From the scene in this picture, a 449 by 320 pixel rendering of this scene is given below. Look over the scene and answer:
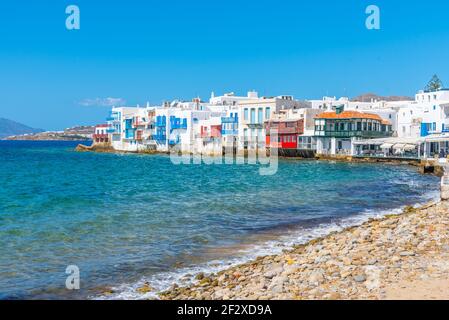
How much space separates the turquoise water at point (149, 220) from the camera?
40.7ft

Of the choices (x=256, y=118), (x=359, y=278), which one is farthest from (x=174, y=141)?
(x=359, y=278)

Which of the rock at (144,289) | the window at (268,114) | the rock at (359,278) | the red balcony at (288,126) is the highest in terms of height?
the window at (268,114)

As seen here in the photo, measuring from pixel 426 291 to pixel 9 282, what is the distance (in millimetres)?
8929

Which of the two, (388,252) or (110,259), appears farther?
A: (110,259)

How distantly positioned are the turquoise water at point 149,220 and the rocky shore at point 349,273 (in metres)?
2.02

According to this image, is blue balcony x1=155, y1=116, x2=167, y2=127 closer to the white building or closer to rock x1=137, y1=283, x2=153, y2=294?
the white building

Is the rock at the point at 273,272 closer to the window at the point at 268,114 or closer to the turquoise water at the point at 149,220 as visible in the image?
the turquoise water at the point at 149,220

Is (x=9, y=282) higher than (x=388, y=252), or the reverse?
(x=388, y=252)

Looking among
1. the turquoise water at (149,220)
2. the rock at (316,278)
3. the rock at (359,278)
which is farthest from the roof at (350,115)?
the rock at (359,278)
